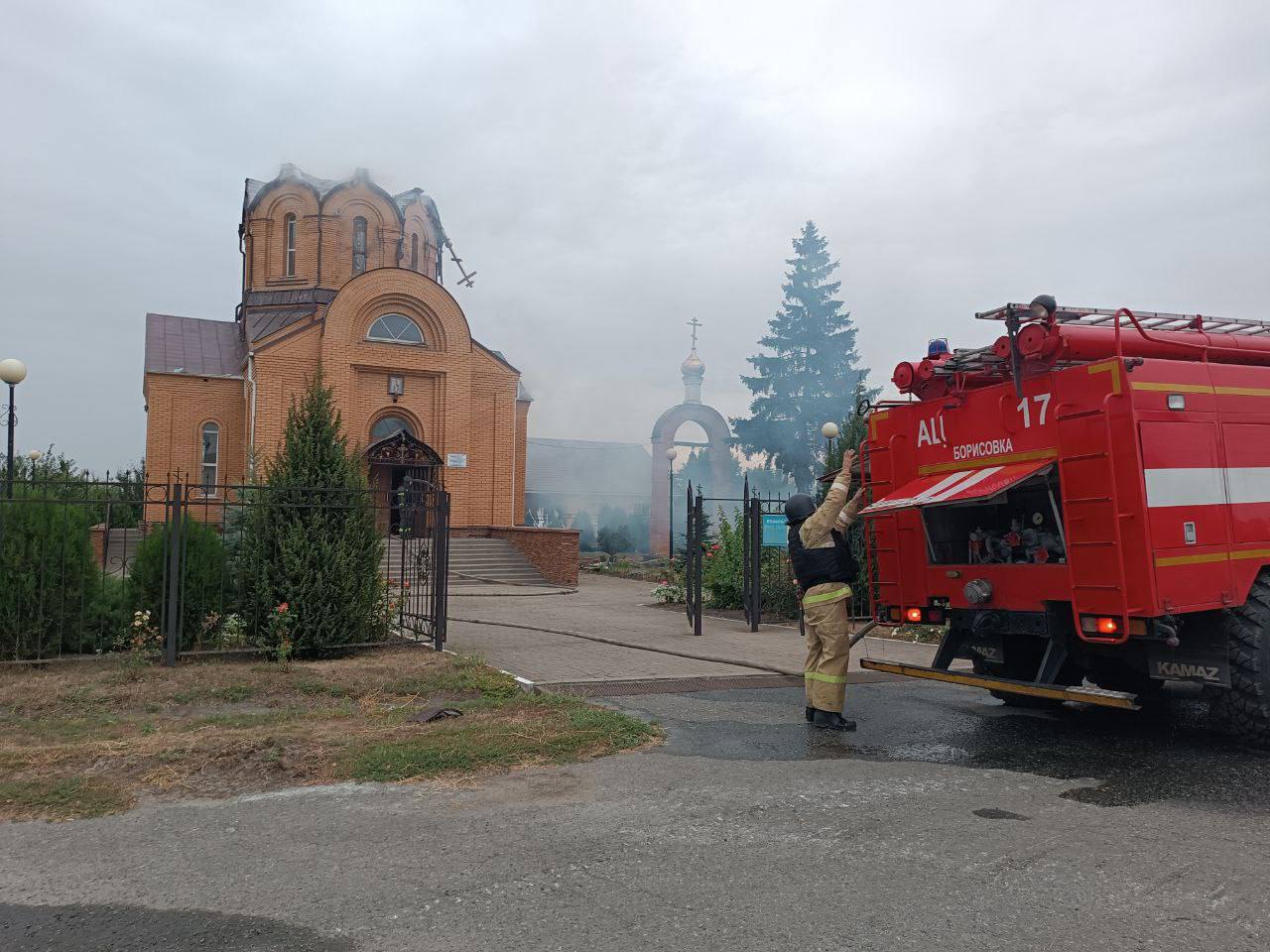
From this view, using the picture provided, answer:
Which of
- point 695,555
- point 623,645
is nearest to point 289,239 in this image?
point 695,555

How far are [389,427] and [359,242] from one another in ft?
28.7

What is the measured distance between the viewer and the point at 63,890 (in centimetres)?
372

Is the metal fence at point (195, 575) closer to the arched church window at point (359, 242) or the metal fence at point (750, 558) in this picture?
the metal fence at point (750, 558)

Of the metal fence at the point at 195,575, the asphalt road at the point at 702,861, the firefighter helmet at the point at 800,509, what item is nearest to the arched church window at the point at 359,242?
the metal fence at the point at 195,575

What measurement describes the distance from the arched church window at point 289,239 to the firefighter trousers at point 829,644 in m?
30.9

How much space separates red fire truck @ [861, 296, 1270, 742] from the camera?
5.62 metres

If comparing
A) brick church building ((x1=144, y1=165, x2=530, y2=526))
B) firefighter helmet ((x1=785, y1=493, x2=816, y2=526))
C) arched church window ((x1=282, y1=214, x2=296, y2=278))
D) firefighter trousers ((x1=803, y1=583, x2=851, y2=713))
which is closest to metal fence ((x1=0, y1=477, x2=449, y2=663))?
firefighter helmet ((x1=785, y1=493, x2=816, y2=526))

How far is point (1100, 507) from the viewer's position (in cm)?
563

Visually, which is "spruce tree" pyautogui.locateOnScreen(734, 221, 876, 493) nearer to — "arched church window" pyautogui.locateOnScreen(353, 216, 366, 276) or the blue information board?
"arched church window" pyautogui.locateOnScreen(353, 216, 366, 276)

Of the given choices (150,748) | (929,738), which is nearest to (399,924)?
(150,748)

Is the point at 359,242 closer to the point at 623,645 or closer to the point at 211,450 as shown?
the point at 211,450

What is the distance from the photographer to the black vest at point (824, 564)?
694cm

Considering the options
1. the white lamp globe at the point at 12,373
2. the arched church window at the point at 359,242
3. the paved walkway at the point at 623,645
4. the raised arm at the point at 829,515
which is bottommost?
the paved walkway at the point at 623,645

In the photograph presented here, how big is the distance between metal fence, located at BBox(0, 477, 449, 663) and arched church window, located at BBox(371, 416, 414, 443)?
18.7m
